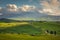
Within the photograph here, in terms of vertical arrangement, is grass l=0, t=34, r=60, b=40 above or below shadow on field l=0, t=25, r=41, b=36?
below

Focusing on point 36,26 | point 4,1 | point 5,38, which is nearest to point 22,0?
point 4,1

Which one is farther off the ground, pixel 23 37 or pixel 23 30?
pixel 23 30

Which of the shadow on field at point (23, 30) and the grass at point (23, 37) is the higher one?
the shadow on field at point (23, 30)

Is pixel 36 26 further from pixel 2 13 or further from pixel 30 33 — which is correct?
pixel 2 13

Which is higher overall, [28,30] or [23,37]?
[28,30]

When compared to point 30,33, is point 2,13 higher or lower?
higher

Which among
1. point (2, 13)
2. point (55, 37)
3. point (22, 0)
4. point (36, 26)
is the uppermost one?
point (22, 0)
